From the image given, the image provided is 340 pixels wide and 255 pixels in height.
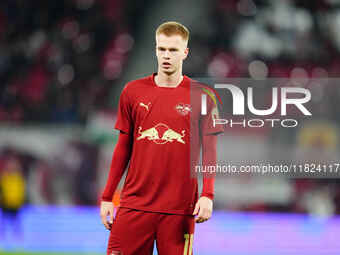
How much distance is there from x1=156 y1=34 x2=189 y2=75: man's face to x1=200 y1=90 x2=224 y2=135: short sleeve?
27cm

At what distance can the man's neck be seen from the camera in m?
3.19

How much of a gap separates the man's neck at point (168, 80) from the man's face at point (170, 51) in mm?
41

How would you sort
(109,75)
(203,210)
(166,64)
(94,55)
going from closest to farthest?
(203,210), (166,64), (109,75), (94,55)

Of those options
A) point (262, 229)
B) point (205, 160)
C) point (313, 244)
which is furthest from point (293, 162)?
point (262, 229)

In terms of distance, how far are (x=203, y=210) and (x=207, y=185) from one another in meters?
0.16

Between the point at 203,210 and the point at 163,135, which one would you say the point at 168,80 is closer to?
the point at 163,135

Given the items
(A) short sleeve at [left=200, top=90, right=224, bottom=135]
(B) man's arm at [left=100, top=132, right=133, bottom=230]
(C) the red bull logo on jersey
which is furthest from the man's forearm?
(A) short sleeve at [left=200, top=90, right=224, bottom=135]

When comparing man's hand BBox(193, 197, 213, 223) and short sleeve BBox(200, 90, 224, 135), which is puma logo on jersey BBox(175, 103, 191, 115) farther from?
man's hand BBox(193, 197, 213, 223)

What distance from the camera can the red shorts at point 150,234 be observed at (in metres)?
3.05

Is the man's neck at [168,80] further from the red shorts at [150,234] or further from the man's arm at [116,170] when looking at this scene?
the red shorts at [150,234]

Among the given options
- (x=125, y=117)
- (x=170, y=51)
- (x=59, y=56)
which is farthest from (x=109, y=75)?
(x=170, y=51)

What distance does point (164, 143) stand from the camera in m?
3.09

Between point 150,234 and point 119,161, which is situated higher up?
point 119,161

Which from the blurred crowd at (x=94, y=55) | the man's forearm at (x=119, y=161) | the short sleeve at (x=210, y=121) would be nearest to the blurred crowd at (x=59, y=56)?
the blurred crowd at (x=94, y=55)
